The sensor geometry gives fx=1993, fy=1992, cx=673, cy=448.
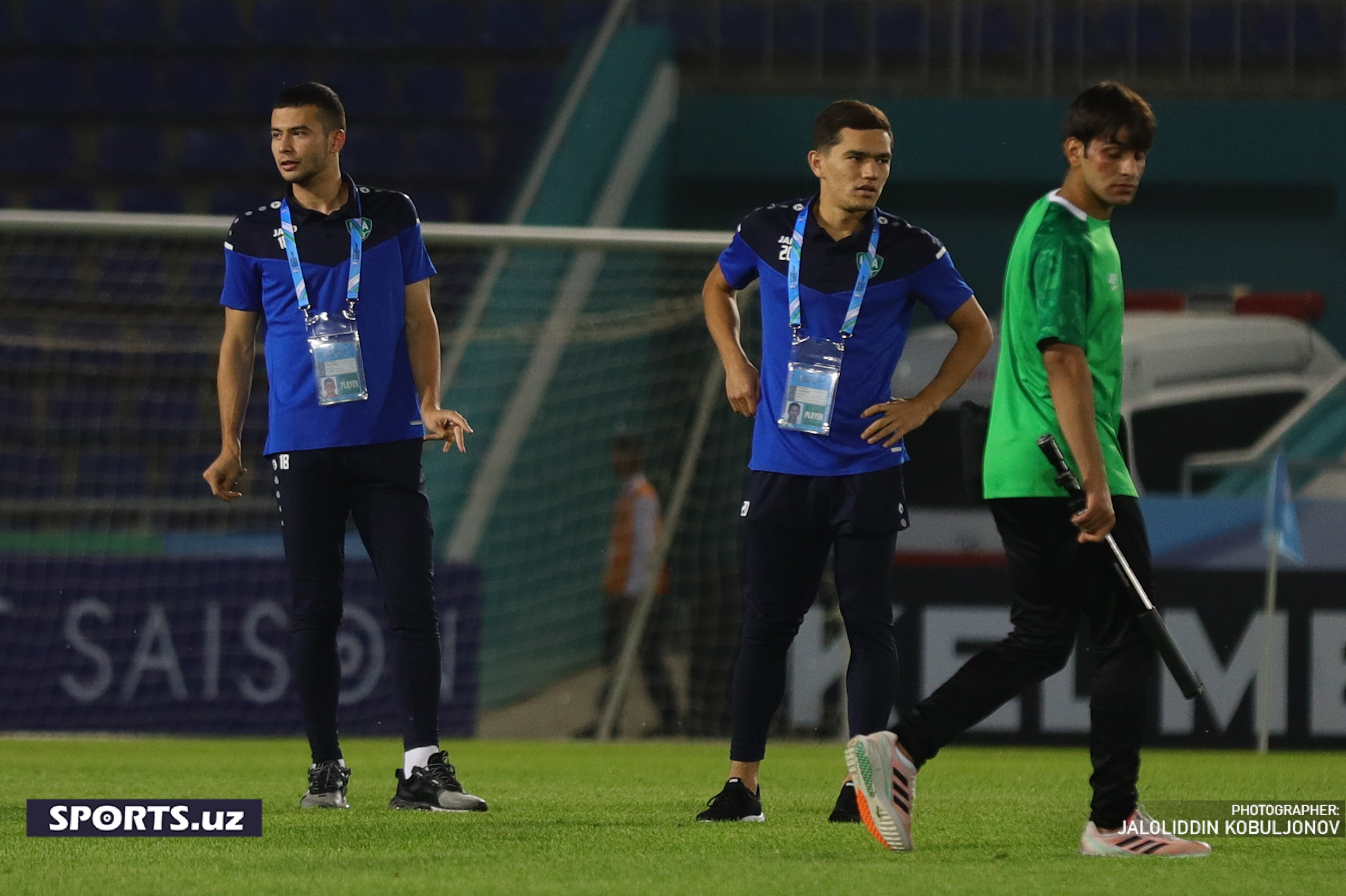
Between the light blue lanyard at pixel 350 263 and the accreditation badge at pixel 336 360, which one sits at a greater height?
the light blue lanyard at pixel 350 263

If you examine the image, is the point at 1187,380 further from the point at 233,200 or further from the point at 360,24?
the point at 360,24

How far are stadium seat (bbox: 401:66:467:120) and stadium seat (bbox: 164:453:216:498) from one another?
3.71 metres

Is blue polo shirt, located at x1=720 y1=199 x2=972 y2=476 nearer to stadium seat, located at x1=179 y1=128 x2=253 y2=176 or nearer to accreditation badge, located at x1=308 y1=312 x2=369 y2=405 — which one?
accreditation badge, located at x1=308 y1=312 x2=369 y2=405

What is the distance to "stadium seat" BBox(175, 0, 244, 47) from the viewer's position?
1406 cm

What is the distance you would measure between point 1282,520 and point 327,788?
4.97 m

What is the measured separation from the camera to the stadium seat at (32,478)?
1089 cm

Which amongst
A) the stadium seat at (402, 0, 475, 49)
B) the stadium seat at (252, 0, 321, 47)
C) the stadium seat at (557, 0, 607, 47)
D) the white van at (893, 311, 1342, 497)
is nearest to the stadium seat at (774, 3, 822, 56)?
the stadium seat at (557, 0, 607, 47)

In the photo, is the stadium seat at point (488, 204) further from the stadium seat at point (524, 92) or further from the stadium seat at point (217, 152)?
the stadium seat at point (217, 152)

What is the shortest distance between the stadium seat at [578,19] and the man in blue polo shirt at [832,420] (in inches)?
387

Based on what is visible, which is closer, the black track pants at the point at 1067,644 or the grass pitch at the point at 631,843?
the grass pitch at the point at 631,843

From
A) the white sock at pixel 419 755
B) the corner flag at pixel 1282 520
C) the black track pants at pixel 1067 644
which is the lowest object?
the corner flag at pixel 1282 520

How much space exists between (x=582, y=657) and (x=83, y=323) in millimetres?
3692

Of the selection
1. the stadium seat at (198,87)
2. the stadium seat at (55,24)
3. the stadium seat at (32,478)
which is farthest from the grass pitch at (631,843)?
the stadium seat at (55,24)

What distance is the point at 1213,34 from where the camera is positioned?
13812 millimetres
